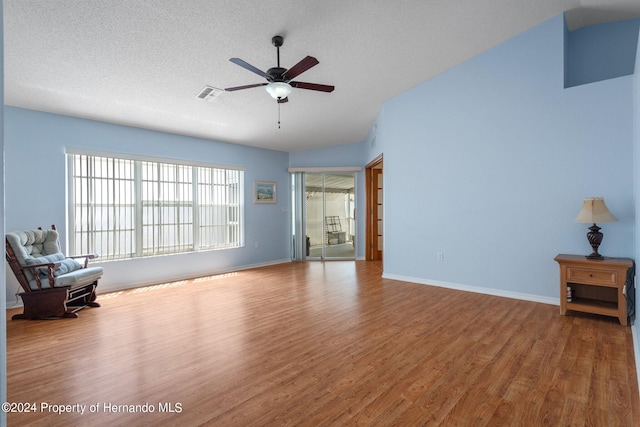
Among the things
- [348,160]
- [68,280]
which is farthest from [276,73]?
[348,160]

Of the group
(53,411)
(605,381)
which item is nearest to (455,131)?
(605,381)

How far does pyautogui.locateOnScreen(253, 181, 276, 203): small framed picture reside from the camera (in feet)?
24.1

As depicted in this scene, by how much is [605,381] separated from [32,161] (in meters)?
6.51

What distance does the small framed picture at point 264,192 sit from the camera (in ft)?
24.1

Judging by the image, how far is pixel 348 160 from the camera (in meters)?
8.03

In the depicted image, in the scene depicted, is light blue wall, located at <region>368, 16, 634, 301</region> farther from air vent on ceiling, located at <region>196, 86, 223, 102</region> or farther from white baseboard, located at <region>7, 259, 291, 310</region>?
white baseboard, located at <region>7, 259, 291, 310</region>

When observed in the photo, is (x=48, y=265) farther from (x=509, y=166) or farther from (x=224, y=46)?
(x=509, y=166)

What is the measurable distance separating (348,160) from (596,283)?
5526mm

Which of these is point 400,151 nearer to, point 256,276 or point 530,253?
point 530,253

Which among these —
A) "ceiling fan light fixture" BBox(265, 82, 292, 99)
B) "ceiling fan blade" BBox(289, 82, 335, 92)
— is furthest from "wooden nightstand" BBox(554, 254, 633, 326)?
"ceiling fan light fixture" BBox(265, 82, 292, 99)

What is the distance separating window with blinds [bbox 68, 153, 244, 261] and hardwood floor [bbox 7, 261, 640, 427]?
1.48 meters

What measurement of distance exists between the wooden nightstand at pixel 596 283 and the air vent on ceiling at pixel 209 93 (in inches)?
181

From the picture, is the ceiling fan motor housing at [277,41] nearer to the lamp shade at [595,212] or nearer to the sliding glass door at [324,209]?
the lamp shade at [595,212]

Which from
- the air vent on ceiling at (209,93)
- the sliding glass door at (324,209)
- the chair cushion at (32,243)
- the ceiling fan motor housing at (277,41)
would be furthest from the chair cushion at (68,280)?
the sliding glass door at (324,209)
